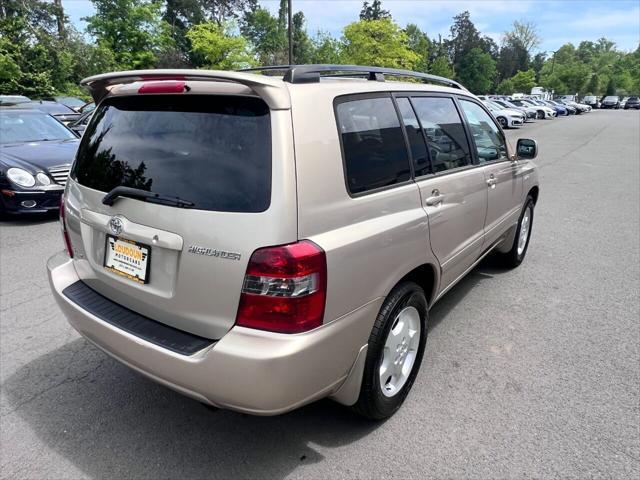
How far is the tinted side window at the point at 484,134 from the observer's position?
3.61 m

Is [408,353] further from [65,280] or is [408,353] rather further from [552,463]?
[65,280]

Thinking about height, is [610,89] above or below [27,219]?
above

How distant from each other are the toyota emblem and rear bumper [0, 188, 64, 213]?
16.5 ft

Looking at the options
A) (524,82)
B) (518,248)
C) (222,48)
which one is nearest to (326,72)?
(518,248)

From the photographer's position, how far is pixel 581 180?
404 inches

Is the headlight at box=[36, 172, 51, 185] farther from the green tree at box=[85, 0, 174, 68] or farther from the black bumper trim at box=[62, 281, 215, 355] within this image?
the green tree at box=[85, 0, 174, 68]

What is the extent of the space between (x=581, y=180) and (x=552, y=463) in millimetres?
→ 9645

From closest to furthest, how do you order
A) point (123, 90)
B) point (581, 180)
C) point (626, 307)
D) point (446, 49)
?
1. point (123, 90)
2. point (626, 307)
3. point (581, 180)
4. point (446, 49)

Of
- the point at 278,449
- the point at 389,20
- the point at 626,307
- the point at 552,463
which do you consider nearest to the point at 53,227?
the point at 278,449

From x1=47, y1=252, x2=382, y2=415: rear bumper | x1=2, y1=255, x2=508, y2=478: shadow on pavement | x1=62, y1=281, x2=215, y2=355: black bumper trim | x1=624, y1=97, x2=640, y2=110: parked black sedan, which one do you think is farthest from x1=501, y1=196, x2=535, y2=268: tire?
x1=624, y1=97, x2=640, y2=110: parked black sedan

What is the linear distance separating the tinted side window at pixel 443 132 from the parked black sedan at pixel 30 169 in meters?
5.53

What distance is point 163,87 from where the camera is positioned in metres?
2.09

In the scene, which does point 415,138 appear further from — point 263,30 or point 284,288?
point 263,30

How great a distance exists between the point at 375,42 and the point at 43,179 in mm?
36074
